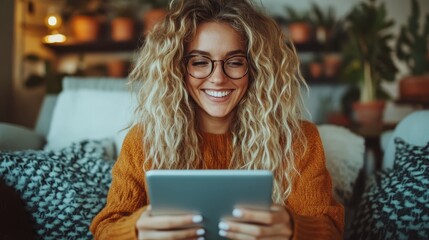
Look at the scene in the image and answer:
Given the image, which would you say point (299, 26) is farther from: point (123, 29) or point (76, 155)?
point (76, 155)

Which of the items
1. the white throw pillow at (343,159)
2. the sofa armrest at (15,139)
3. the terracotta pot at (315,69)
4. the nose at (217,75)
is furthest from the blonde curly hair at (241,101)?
the terracotta pot at (315,69)

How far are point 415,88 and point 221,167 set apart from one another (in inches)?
57.7

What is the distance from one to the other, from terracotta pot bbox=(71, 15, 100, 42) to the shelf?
5 cm

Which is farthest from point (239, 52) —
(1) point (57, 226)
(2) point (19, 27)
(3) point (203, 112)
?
(2) point (19, 27)

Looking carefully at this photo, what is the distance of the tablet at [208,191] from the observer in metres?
0.82

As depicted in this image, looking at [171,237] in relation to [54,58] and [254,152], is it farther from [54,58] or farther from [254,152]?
[54,58]

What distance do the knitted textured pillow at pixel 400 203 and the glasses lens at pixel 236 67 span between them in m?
0.57

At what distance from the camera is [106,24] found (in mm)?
3424

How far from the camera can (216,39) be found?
4.11 feet

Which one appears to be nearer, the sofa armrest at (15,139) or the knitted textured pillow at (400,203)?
the knitted textured pillow at (400,203)

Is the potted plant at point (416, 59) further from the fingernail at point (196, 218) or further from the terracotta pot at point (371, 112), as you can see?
the fingernail at point (196, 218)

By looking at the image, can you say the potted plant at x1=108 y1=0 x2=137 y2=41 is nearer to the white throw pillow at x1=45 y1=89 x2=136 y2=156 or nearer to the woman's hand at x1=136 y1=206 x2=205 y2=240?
the white throw pillow at x1=45 y1=89 x2=136 y2=156

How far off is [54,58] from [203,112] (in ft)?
7.95

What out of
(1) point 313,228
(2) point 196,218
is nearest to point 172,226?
(2) point 196,218
